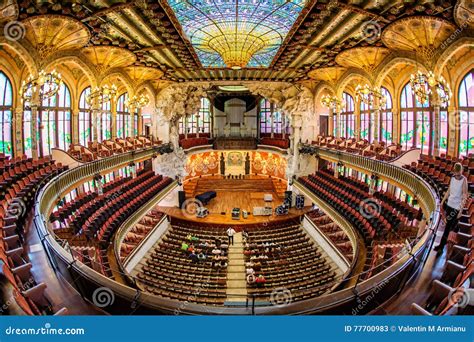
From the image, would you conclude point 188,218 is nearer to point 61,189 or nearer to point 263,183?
point 263,183

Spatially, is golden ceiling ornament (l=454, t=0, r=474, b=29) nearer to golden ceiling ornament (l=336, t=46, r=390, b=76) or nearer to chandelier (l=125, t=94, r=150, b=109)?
golden ceiling ornament (l=336, t=46, r=390, b=76)

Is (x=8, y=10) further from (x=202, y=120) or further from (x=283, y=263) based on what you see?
(x=202, y=120)

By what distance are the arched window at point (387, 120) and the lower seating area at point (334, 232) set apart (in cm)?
636

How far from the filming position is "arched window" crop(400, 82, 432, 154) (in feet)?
56.6

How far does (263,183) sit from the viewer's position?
1201 inches

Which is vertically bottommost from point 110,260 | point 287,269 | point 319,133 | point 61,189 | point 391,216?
point 287,269

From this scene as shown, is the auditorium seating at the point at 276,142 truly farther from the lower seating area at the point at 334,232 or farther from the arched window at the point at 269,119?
the lower seating area at the point at 334,232

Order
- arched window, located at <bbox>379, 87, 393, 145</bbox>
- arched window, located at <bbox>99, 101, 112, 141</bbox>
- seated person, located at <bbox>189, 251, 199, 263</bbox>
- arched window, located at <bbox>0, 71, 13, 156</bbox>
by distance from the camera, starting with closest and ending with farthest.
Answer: arched window, located at <bbox>0, 71, 13, 156</bbox> → seated person, located at <bbox>189, 251, 199, 263</bbox> → arched window, located at <bbox>379, 87, 393, 145</bbox> → arched window, located at <bbox>99, 101, 112, 141</bbox>

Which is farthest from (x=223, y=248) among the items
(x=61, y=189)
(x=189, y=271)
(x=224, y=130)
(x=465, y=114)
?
(x=224, y=130)

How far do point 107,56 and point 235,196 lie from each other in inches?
610

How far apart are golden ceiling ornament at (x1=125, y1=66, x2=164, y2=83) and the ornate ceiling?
124cm

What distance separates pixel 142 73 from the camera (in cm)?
2205

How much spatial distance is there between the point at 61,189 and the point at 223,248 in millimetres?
9019

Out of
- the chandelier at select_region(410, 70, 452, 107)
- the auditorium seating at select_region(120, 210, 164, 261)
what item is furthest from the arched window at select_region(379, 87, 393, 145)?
the auditorium seating at select_region(120, 210, 164, 261)
